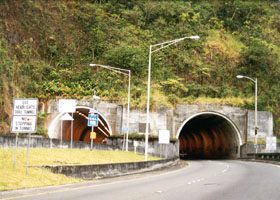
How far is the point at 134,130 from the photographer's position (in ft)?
138

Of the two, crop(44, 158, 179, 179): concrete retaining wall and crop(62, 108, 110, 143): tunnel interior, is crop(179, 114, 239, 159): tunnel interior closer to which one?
crop(62, 108, 110, 143): tunnel interior

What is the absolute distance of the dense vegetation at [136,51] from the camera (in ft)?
159

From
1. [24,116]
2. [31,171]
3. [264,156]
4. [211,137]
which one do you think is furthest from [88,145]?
[211,137]

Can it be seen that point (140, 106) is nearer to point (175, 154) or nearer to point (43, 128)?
point (175, 154)

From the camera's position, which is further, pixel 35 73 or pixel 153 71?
pixel 153 71

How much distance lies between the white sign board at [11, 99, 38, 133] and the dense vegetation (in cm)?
2854

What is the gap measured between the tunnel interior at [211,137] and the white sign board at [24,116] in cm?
3514

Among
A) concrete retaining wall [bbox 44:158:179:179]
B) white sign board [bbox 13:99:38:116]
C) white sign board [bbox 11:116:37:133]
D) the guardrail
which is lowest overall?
the guardrail

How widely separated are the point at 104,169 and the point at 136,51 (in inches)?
1410

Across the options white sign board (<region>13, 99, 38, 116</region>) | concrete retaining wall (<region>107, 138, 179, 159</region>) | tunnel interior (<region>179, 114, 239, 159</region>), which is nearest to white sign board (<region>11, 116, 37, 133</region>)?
white sign board (<region>13, 99, 38, 116</region>)

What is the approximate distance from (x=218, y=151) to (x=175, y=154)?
15.6 metres

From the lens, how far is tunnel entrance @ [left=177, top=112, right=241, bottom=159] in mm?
47438

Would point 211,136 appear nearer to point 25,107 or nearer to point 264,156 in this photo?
point 264,156

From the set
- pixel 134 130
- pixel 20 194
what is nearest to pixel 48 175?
pixel 20 194
